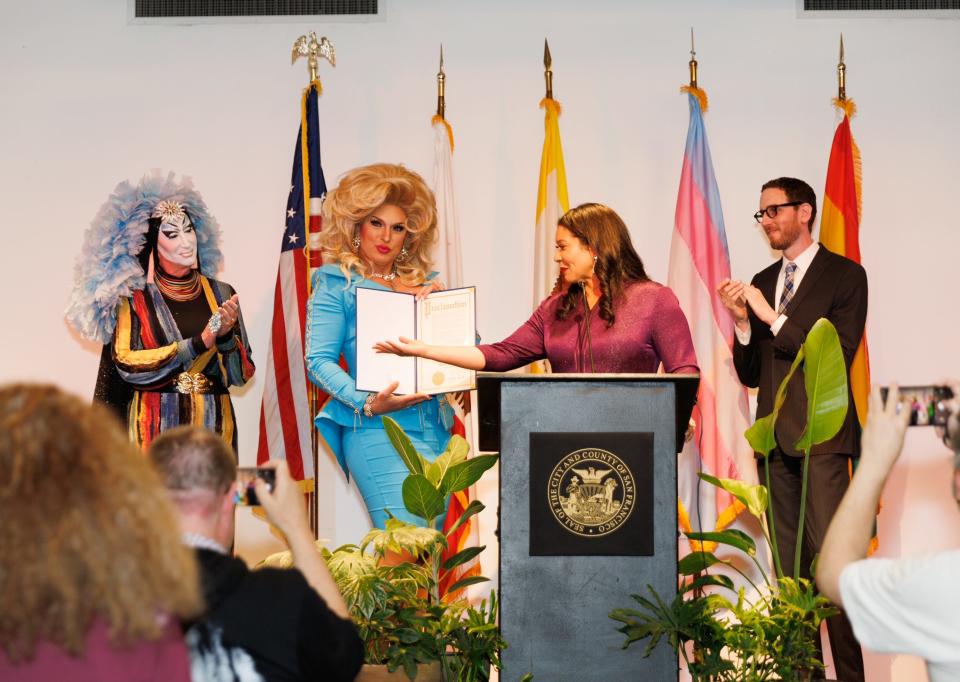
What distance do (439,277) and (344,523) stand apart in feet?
4.27

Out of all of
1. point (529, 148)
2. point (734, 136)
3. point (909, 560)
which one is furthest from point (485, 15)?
point (909, 560)

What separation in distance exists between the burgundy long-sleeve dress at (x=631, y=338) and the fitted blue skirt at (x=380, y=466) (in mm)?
714

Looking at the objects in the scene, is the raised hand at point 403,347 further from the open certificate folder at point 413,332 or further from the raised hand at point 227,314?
the raised hand at point 227,314

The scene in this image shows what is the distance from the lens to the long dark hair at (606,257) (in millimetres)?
4082

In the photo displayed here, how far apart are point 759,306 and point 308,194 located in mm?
2088

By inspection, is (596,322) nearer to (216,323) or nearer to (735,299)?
(735,299)

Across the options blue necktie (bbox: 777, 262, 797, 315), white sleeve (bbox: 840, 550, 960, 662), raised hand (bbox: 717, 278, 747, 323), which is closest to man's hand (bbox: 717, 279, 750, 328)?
raised hand (bbox: 717, 278, 747, 323)

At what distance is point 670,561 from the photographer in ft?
10.9

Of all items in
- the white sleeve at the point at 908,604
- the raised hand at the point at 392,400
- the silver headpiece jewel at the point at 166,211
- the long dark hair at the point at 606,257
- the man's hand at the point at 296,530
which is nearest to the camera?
the white sleeve at the point at 908,604

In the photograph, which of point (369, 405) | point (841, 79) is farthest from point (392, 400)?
point (841, 79)

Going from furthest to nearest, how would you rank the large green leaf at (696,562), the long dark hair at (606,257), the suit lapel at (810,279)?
the suit lapel at (810,279), the long dark hair at (606,257), the large green leaf at (696,562)

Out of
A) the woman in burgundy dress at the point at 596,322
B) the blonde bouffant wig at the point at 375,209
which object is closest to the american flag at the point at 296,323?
the blonde bouffant wig at the point at 375,209

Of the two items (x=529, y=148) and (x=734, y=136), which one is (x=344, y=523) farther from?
(x=734, y=136)

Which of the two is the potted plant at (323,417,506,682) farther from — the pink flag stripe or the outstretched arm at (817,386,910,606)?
the pink flag stripe
